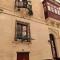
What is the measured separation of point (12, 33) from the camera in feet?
32.0

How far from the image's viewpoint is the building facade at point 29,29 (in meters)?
9.41

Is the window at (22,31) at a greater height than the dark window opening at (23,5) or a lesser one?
lesser

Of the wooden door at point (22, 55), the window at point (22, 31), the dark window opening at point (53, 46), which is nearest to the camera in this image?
the wooden door at point (22, 55)

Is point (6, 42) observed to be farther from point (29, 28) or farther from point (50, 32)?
point (50, 32)

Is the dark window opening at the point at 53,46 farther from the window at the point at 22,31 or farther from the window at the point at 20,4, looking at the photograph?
the window at the point at 20,4

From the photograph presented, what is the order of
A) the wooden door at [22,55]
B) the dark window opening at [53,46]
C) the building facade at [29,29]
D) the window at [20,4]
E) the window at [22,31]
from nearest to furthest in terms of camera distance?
the building facade at [29,29] → the wooden door at [22,55] → the window at [22,31] → the window at [20,4] → the dark window opening at [53,46]

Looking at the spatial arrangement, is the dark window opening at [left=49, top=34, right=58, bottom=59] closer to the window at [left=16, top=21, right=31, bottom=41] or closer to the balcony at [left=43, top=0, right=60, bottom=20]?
the balcony at [left=43, top=0, right=60, bottom=20]

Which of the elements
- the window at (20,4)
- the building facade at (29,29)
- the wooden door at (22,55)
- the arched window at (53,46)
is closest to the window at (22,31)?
the building facade at (29,29)

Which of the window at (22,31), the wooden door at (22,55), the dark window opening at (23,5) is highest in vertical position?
the dark window opening at (23,5)

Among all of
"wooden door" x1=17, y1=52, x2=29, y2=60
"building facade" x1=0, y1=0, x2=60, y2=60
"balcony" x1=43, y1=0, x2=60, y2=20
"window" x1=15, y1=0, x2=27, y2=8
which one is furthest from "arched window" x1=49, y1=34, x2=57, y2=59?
"window" x1=15, y1=0, x2=27, y2=8

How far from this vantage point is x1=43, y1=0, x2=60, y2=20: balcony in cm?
1269

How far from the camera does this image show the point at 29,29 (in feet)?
36.1

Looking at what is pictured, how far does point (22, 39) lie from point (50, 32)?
427 cm

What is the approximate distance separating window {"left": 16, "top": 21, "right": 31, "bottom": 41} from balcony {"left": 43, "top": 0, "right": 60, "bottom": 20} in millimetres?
2880
